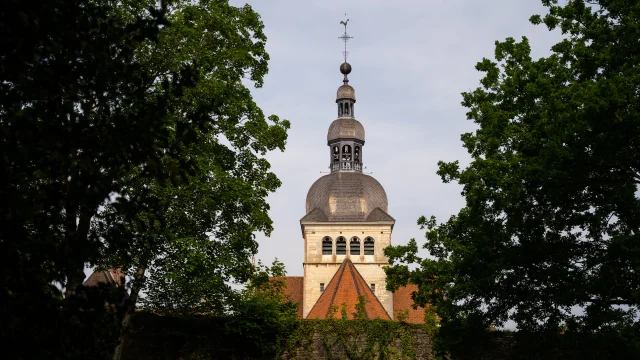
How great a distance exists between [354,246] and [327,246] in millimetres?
1641

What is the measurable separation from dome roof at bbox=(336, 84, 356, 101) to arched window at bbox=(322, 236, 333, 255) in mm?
9514

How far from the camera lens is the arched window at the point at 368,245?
49469 mm

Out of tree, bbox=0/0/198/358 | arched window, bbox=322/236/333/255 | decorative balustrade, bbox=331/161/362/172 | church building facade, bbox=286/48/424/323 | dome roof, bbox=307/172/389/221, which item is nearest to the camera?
tree, bbox=0/0/198/358

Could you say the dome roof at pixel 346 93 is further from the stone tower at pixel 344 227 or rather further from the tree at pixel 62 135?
the tree at pixel 62 135

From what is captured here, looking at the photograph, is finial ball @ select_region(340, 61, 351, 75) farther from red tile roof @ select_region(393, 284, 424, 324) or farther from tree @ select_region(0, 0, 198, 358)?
tree @ select_region(0, 0, 198, 358)

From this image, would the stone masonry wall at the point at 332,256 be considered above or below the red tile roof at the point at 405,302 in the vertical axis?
above

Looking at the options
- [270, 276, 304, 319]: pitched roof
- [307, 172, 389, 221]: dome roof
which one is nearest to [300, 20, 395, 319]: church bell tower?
[307, 172, 389, 221]: dome roof

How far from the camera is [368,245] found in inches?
1951

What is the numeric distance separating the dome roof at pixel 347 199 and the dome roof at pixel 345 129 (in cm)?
264

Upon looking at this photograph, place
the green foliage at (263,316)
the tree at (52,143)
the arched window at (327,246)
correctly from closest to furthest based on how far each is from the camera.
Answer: the tree at (52,143) → the green foliage at (263,316) → the arched window at (327,246)

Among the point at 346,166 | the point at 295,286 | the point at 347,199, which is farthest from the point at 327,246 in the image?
the point at 295,286

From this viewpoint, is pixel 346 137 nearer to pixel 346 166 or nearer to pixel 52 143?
pixel 346 166

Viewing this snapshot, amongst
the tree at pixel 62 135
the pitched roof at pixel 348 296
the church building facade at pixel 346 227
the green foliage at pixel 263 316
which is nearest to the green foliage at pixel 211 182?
the green foliage at pixel 263 316

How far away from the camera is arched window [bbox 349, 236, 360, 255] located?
1944 inches
